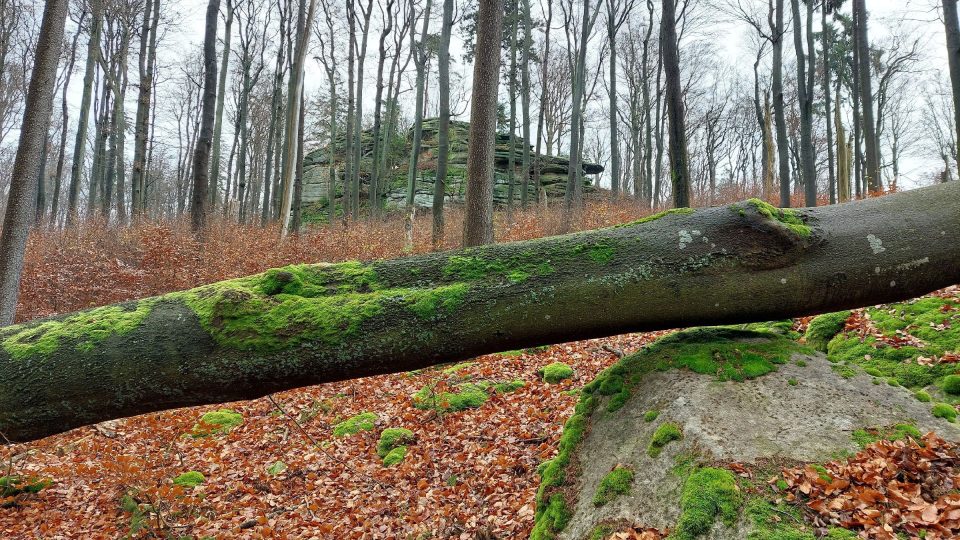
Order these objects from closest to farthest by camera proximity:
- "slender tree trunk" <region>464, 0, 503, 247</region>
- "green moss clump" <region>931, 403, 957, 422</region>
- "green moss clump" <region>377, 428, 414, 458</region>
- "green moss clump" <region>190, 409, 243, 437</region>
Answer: "green moss clump" <region>931, 403, 957, 422</region>
"green moss clump" <region>377, 428, 414, 458</region>
"green moss clump" <region>190, 409, 243, 437</region>
"slender tree trunk" <region>464, 0, 503, 247</region>

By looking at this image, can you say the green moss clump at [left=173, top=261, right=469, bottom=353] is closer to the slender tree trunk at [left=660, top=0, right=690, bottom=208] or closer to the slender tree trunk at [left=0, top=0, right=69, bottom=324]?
the slender tree trunk at [left=0, top=0, right=69, bottom=324]

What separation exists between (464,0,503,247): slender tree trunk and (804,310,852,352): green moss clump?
4.53m

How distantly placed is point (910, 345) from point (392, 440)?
5.63 m

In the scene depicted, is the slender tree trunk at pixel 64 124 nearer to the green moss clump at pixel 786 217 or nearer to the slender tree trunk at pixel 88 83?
the slender tree trunk at pixel 88 83

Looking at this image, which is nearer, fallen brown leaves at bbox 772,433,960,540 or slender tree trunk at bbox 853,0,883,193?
fallen brown leaves at bbox 772,433,960,540

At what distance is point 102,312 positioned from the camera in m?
3.30

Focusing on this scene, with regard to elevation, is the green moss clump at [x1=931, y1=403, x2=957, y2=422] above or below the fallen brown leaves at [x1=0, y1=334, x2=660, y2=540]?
above

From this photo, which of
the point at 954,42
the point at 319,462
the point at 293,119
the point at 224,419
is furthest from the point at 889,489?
the point at 293,119

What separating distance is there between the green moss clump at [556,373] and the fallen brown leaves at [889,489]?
450 cm

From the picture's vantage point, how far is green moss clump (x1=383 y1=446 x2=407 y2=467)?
5961 millimetres

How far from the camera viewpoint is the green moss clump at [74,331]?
3.06 meters

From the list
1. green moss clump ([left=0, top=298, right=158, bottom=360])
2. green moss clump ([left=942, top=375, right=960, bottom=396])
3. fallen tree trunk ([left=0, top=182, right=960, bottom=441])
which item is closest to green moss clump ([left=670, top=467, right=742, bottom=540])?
fallen tree trunk ([left=0, top=182, right=960, bottom=441])

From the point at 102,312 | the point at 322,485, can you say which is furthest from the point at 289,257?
the point at 102,312

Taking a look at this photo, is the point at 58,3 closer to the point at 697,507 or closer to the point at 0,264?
the point at 0,264
